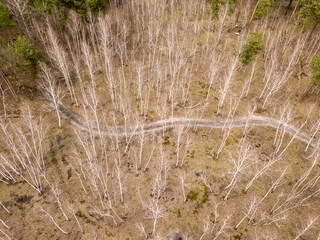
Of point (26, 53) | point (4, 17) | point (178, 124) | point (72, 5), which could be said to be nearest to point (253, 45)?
point (178, 124)

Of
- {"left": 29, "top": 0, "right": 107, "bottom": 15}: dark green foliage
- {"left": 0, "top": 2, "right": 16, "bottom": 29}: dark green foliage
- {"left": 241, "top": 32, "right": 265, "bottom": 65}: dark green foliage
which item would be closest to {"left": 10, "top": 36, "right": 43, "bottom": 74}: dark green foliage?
{"left": 0, "top": 2, "right": 16, "bottom": 29}: dark green foliage

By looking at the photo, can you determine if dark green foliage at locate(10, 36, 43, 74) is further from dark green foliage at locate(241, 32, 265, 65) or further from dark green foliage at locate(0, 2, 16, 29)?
dark green foliage at locate(241, 32, 265, 65)

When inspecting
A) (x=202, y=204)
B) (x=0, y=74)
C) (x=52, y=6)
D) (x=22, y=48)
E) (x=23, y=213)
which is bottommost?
(x=202, y=204)

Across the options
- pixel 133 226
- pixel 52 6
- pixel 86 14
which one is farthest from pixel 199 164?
pixel 52 6

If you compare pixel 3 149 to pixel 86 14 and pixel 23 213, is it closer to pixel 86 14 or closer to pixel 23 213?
pixel 23 213

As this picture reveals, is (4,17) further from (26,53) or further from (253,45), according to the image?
(253,45)

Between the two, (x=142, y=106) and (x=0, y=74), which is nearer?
(x=0, y=74)
